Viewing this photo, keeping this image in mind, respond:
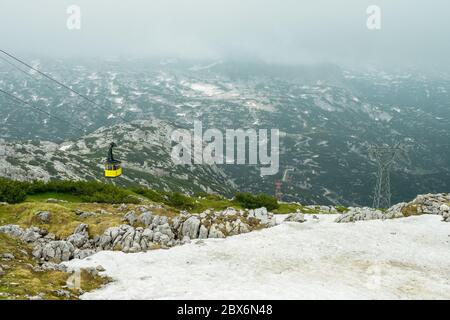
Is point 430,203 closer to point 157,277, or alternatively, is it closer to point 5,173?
point 157,277

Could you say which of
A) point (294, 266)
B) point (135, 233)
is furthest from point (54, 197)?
point (294, 266)

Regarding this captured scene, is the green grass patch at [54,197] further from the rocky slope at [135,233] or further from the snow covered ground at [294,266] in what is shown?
the snow covered ground at [294,266]

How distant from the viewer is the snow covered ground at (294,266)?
3331 centimetres

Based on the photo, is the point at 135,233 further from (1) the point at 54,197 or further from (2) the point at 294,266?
(1) the point at 54,197

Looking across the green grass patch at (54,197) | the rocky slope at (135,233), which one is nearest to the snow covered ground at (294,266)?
the rocky slope at (135,233)

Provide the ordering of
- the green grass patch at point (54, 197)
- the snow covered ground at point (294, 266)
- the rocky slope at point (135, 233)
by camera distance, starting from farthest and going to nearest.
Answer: the green grass patch at point (54, 197)
the rocky slope at point (135, 233)
the snow covered ground at point (294, 266)

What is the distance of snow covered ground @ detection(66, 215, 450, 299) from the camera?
109 ft

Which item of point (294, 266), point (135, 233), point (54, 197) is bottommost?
point (54, 197)

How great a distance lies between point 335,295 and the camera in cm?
3234

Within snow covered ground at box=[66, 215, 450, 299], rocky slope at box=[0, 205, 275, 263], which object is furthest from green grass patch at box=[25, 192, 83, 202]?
snow covered ground at box=[66, 215, 450, 299]

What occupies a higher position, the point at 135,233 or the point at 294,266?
the point at 135,233

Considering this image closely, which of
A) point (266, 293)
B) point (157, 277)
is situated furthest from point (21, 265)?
point (266, 293)

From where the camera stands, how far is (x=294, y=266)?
1570 inches

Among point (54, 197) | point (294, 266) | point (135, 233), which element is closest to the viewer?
point (294, 266)
